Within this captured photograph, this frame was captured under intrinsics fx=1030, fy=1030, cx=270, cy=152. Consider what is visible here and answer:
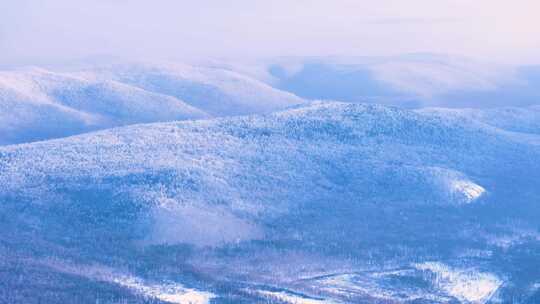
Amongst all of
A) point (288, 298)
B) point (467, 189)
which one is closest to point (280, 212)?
point (467, 189)

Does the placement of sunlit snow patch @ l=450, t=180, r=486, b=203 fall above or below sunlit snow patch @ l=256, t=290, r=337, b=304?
above

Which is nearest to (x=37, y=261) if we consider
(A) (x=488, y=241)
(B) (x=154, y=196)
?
(B) (x=154, y=196)

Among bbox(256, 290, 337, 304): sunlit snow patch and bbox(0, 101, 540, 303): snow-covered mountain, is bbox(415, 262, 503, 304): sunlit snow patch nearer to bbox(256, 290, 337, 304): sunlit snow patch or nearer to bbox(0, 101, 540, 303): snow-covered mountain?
bbox(0, 101, 540, 303): snow-covered mountain

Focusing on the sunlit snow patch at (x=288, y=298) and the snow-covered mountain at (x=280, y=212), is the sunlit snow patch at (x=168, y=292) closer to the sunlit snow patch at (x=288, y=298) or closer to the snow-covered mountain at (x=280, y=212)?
the snow-covered mountain at (x=280, y=212)

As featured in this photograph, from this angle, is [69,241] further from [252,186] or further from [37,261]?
[252,186]

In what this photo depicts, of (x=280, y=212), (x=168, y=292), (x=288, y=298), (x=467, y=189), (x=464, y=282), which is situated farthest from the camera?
(x=467, y=189)

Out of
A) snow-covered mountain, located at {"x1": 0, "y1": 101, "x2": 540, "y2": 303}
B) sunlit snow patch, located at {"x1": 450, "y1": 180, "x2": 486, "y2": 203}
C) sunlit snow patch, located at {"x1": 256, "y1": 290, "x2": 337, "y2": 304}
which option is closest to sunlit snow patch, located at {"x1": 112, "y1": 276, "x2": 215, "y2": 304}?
snow-covered mountain, located at {"x1": 0, "y1": 101, "x2": 540, "y2": 303}

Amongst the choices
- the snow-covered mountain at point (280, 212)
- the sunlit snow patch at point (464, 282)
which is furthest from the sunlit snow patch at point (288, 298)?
the sunlit snow patch at point (464, 282)

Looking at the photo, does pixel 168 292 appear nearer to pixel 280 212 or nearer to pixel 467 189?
pixel 280 212
